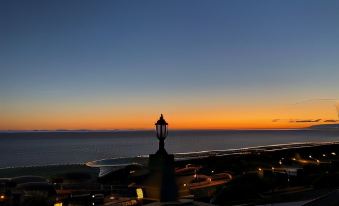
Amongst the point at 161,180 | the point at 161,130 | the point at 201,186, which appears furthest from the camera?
the point at 201,186

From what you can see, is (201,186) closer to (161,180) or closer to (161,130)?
(161,130)

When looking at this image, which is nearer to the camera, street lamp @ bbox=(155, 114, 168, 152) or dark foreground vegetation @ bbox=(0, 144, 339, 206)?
street lamp @ bbox=(155, 114, 168, 152)

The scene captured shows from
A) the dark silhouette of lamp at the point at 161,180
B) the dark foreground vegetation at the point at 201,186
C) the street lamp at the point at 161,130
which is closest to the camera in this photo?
the dark silhouette of lamp at the point at 161,180

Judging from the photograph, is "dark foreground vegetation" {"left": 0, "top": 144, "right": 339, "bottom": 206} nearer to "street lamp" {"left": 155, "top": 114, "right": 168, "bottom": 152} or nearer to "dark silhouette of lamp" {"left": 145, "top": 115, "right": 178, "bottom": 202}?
"dark silhouette of lamp" {"left": 145, "top": 115, "right": 178, "bottom": 202}

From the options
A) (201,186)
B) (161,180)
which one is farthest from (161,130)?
(201,186)

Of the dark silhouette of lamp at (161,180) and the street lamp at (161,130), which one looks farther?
the street lamp at (161,130)

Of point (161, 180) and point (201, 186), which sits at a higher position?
point (161, 180)

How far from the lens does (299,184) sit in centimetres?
1966

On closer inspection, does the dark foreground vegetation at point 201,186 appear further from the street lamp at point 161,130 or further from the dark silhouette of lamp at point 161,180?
the street lamp at point 161,130

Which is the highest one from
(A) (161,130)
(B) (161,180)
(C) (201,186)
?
(A) (161,130)

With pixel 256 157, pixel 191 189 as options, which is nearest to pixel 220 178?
pixel 191 189

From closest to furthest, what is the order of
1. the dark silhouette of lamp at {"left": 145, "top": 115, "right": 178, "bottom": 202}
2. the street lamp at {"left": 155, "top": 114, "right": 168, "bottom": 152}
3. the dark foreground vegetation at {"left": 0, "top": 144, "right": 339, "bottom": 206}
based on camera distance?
the dark silhouette of lamp at {"left": 145, "top": 115, "right": 178, "bottom": 202}
the street lamp at {"left": 155, "top": 114, "right": 168, "bottom": 152}
the dark foreground vegetation at {"left": 0, "top": 144, "right": 339, "bottom": 206}

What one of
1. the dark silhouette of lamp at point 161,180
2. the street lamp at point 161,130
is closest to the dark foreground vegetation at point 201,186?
the dark silhouette of lamp at point 161,180

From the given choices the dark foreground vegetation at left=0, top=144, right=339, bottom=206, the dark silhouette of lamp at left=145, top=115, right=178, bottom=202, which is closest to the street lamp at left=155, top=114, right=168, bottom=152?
the dark silhouette of lamp at left=145, top=115, right=178, bottom=202
